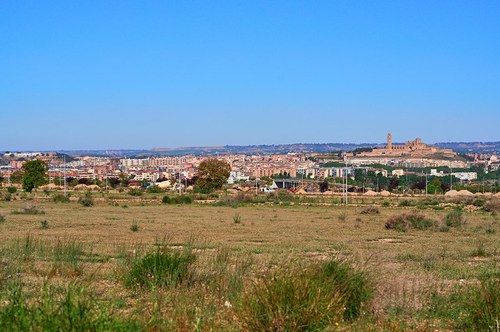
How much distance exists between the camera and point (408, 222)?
32531mm

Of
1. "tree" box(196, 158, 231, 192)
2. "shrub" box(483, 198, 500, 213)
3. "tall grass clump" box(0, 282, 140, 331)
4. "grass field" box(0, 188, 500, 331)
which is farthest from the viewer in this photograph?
"tree" box(196, 158, 231, 192)

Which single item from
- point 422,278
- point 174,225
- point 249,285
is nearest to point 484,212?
point 174,225

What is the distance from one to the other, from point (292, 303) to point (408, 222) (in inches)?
1025

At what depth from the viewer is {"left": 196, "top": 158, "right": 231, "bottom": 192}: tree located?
88.6 metres

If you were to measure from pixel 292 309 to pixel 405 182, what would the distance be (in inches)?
4407

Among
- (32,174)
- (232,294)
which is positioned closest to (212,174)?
(32,174)

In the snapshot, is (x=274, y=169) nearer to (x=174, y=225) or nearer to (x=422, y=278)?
(x=174, y=225)

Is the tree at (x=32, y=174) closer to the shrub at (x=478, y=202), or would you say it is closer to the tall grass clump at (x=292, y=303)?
the shrub at (x=478, y=202)

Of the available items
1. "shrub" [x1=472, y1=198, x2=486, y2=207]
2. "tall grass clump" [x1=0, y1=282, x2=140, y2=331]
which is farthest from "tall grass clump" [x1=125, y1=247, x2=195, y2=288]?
"shrub" [x1=472, y1=198, x2=486, y2=207]

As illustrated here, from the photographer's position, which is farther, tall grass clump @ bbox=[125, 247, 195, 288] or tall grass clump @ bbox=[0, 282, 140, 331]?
tall grass clump @ bbox=[125, 247, 195, 288]

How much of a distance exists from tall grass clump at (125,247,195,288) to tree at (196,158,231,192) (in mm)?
77367

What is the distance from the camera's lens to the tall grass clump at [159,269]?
395 inches

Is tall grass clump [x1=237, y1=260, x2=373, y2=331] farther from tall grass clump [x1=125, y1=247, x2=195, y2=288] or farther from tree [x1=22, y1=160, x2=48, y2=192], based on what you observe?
tree [x1=22, y1=160, x2=48, y2=192]

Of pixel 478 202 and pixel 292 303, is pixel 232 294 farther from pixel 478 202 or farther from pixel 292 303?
pixel 478 202
